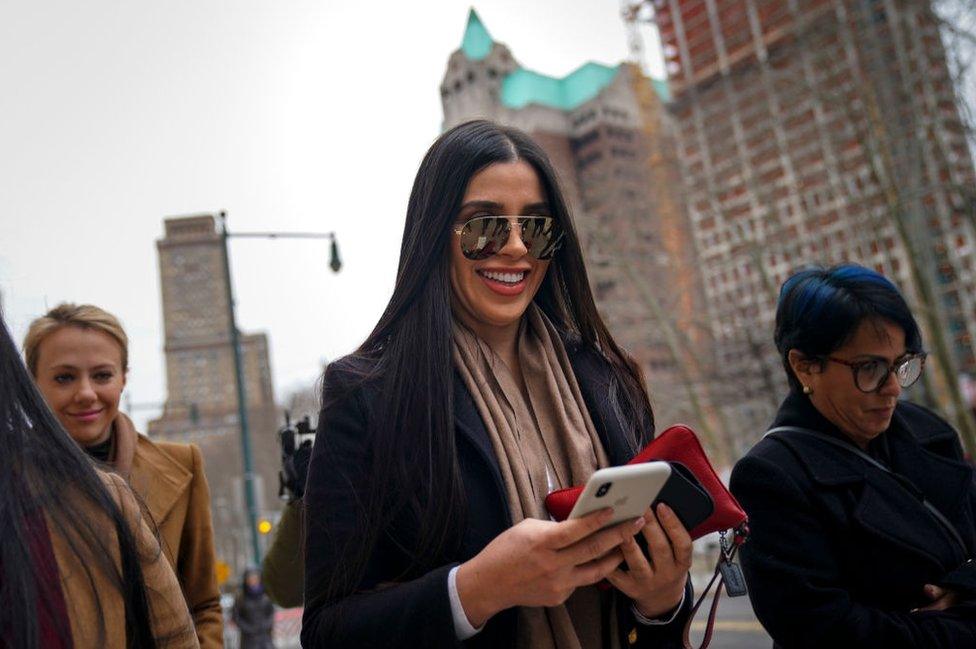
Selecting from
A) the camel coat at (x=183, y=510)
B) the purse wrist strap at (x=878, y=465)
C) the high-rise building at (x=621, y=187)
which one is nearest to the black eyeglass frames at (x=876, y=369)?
the purse wrist strap at (x=878, y=465)

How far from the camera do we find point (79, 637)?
1.58 meters

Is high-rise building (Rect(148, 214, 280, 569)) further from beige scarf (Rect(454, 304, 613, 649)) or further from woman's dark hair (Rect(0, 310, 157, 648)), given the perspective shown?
woman's dark hair (Rect(0, 310, 157, 648))

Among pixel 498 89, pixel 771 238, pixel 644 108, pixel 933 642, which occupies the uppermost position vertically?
pixel 498 89

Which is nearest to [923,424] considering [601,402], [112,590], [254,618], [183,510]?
[601,402]

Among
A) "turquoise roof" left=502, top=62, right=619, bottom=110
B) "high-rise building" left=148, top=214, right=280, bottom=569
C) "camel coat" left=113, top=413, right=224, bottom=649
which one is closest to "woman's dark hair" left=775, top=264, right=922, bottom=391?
"camel coat" left=113, top=413, right=224, bottom=649

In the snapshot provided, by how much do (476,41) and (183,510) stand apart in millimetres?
57845

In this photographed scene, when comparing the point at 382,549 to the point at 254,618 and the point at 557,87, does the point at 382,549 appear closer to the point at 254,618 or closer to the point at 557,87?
the point at 254,618

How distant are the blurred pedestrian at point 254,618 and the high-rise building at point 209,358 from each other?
4279cm

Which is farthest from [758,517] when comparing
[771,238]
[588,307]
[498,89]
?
[498,89]

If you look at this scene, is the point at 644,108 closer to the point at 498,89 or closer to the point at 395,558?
the point at 498,89

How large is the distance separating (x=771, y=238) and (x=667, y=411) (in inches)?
328

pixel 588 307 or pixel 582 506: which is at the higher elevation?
pixel 588 307

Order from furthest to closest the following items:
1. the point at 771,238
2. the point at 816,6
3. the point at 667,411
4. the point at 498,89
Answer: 1. the point at 498,89
2. the point at 667,411
3. the point at 771,238
4. the point at 816,6

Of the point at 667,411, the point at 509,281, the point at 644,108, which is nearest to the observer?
the point at 509,281
